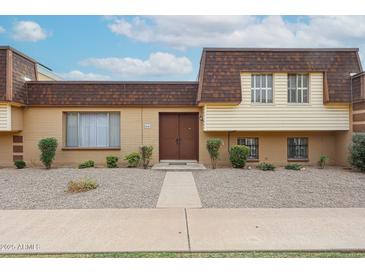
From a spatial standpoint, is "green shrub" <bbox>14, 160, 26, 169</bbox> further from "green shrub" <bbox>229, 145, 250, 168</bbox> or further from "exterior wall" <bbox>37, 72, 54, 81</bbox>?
"green shrub" <bbox>229, 145, 250, 168</bbox>

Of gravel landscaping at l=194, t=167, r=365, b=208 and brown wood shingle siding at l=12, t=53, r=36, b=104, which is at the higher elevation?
brown wood shingle siding at l=12, t=53, r=36, b=104

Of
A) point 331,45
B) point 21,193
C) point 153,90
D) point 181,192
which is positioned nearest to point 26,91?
point 153,90

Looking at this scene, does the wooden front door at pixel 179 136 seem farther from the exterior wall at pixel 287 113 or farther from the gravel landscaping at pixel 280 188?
the gravel landscaping at pixel 280 188

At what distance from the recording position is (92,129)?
16.3 metres

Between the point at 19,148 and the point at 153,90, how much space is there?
6.79 metres

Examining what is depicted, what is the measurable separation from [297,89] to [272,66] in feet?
5.22

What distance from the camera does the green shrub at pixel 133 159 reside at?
14.9 m

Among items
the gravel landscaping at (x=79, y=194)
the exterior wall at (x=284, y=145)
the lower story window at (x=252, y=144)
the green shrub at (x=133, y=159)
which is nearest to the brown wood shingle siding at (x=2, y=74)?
the gravel landscaping at (x=79, y=194)

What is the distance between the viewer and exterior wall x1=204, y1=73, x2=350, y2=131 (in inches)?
589

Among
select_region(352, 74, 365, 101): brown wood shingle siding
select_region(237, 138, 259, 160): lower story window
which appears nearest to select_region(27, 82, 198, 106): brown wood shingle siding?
select_region(237, 138, 259, 160): lower story window

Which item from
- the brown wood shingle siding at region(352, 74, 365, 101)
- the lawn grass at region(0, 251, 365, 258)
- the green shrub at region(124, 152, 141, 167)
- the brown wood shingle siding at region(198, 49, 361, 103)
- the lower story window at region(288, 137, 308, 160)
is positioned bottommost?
the lawn grass at region(0, 251, 365, 258)

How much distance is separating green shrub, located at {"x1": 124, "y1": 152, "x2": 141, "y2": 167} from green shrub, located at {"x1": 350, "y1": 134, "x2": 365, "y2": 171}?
894 cm

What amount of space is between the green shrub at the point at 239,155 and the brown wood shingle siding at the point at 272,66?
2331 millimetres

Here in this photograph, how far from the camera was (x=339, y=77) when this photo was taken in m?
15.0
